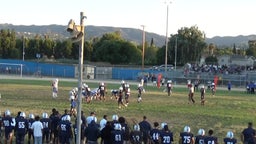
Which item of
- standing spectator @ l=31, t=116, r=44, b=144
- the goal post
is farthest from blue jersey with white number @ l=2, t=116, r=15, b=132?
the goal post

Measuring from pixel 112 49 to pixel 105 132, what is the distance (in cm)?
9352

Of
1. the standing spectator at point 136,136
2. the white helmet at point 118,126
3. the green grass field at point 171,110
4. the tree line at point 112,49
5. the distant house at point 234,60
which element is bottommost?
the green grass field at point 171,110

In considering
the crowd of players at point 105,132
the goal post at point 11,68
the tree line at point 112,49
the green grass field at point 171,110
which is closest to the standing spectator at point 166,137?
the crowd of players at point 105,132

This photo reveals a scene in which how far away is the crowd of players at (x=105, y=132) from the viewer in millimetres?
17500

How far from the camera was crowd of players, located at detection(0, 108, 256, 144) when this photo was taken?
1750 centimetres

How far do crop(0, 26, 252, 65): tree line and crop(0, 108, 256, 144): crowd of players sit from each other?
84542 mm

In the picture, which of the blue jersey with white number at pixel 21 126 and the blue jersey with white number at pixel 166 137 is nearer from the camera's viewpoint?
the blue jersey with white number at pixel 166 137

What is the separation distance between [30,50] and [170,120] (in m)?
99.4

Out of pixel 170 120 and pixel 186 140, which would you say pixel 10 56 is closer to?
pixel 170 120

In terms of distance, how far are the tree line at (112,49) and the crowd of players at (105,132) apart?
84.5m

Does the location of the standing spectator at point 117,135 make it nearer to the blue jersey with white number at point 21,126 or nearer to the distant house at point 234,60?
the blue jersey with white number at point 21,126

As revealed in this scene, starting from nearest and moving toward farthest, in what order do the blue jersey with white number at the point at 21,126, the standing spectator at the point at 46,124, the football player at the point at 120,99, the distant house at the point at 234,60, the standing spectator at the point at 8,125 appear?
the blue jersey with white number at the point at 21,126
the standing spectator at the point at 8,125
the standing spectator at the point at 46,124
the football player at the point at 120,99
the distant house at the point at 234,60

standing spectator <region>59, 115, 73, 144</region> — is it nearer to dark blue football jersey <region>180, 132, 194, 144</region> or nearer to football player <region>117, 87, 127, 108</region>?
dark blue football jersey <region>180, 132, 194, 144</region>

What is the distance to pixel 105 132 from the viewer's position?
57.8 feet
